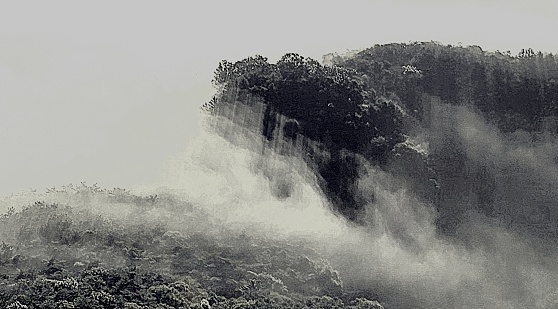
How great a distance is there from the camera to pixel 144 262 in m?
46.0

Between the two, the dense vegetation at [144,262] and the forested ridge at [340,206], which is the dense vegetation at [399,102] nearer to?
the forested ridge at [340,206]

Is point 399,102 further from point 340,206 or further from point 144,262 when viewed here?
point 144,262

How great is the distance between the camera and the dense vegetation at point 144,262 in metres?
41.5

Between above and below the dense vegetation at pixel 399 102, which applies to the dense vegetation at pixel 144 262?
below

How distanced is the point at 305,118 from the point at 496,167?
47.6 ft

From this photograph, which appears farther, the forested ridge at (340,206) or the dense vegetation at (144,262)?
the forested ridge at (340,206)

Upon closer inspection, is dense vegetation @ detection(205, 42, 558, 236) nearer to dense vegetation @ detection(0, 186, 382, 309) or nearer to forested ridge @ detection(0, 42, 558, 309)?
forested ridge @ detection(0, 42, 558, 309)

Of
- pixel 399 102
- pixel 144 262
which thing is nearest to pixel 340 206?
pixel 399 102

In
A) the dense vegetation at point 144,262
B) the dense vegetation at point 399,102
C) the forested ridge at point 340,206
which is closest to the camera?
the dense vegetation at point 144,262

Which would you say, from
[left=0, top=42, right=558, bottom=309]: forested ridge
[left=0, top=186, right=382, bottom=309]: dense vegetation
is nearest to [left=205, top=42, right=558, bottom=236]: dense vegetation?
[left=0, top=42, right=558, bottom=309]: forested ridge

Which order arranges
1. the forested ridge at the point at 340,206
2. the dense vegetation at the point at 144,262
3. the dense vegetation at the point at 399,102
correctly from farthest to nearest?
the dense vegetation at the point at 399,102
the forested ridge at the point at 340,206
the dense vegetation at the point at 144,262

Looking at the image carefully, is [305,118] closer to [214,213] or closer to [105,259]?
[214,213]

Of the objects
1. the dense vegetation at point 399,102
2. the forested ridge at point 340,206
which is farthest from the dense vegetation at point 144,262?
the dense vegetation at point 399,102

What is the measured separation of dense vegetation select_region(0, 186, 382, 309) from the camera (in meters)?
41.5
